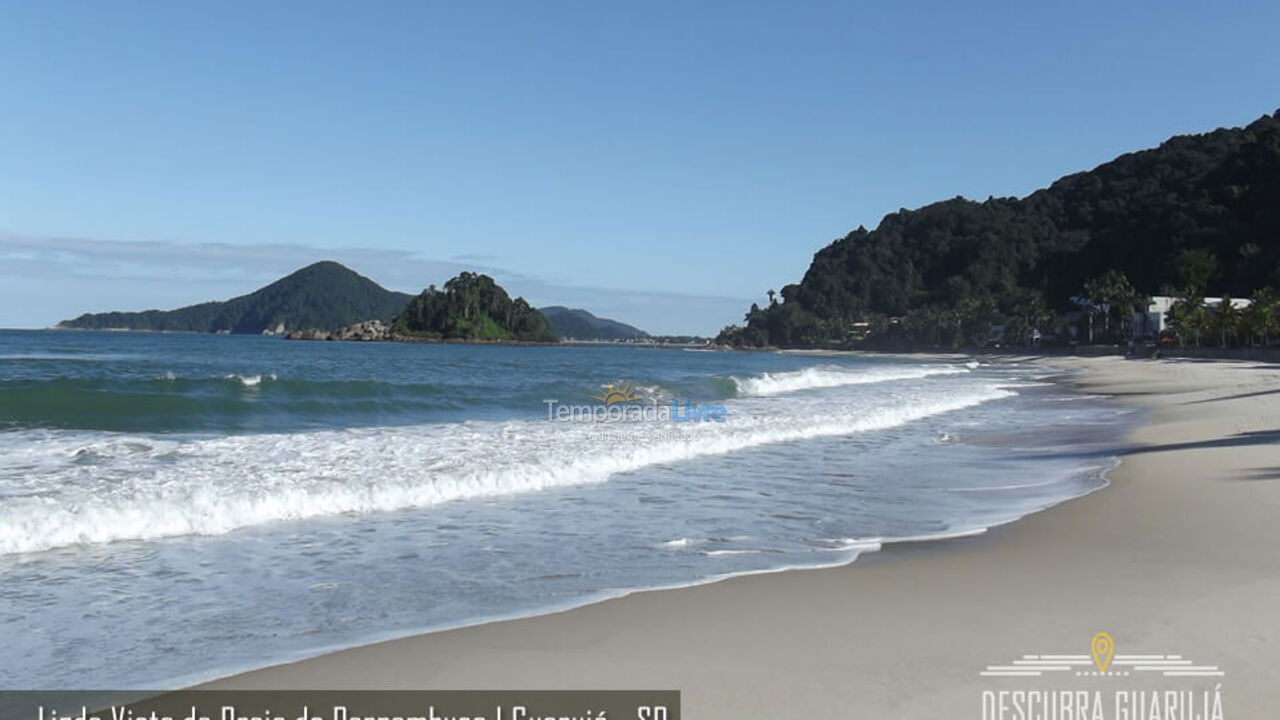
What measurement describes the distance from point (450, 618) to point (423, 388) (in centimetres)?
2233

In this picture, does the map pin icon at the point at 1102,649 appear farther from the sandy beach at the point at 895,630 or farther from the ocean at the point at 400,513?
the ocean at the point at 400,513

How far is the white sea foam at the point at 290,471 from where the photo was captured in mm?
7830

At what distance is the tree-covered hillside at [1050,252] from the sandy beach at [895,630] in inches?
3519

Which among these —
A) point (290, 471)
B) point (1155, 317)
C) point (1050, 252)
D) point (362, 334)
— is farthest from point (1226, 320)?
point (362, 334)

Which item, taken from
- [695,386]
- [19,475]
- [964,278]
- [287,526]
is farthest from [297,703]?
[964,278]

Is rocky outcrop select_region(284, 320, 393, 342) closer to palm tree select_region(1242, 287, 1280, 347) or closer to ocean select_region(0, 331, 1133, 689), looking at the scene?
palm tree select_region(1242, 287, 1280, 347)

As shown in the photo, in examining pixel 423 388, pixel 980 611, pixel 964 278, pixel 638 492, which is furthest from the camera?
pixel 964 278

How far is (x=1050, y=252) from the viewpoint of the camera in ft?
458

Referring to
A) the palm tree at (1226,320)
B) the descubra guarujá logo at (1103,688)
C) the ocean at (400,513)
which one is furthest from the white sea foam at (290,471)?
the palm tree at (1226,320)

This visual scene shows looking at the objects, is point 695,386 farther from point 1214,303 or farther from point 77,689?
point 1214,303

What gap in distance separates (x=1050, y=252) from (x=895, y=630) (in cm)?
14921

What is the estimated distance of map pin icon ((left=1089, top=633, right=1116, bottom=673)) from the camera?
420cm

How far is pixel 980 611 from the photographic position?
5.20 metres

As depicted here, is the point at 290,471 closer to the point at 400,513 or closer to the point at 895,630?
the point at 400,513
